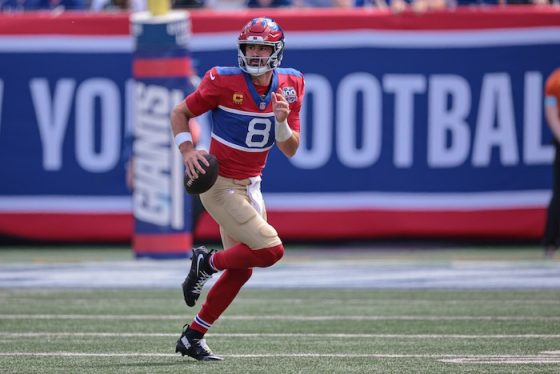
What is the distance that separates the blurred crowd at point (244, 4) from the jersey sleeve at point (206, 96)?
6.59 m

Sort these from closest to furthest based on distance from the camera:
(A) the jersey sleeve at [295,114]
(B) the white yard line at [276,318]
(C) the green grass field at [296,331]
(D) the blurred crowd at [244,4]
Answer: (C) the green grass field at [296,331], (A) the jersey sleeve at [295,114], (B) the white yard line at [276,318], (D) the blurred crowd at [244,4]

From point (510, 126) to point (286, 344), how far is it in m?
6.35

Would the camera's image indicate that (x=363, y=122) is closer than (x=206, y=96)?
No

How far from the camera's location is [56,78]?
13.0m

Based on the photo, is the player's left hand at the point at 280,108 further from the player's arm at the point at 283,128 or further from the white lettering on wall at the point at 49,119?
the white lettering on wall at the point at 49,119

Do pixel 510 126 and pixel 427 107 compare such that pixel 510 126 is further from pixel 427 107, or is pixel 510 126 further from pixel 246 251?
pixel 246 251

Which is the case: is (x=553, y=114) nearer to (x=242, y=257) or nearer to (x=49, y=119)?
(x=49, y=119)

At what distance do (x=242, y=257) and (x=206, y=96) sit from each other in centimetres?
85

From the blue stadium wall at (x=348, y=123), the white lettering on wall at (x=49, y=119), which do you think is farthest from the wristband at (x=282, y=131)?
the white lettering on wall at (x=49, y=119)

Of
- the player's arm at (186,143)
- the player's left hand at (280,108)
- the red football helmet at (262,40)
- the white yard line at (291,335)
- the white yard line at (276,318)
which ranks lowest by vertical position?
the white yard line at (276,318)

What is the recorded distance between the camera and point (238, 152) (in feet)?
21.5

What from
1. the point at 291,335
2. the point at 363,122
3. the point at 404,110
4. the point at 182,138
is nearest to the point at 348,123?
the point at 363,122

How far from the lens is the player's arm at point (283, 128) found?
628cm

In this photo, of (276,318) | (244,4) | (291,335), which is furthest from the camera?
(244,4)
